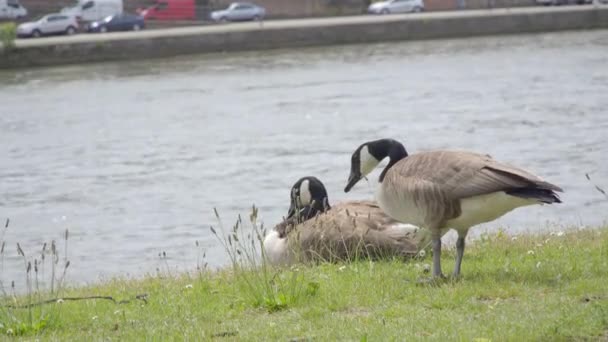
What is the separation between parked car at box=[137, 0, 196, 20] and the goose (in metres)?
62.8

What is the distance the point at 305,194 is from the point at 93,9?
5863 centimetres

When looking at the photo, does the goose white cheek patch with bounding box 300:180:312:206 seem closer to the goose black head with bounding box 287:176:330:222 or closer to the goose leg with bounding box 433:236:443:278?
the goose black head with bounding box 287:176:330:222

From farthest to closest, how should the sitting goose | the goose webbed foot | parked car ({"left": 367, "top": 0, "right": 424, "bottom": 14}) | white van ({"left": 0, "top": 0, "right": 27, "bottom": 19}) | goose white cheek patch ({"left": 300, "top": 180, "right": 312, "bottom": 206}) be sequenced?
parked car ({"left": 367, "top": 0, "right": 424, "bottom": 14}) < white van ({"left": 0, "top": 0, "right": 27, "bottom": 19}) < goose white cheek patch ({"left": 300, "top": 180, "right": 312, "bottom": 206}) < the sitting goose < the goose webbed foot

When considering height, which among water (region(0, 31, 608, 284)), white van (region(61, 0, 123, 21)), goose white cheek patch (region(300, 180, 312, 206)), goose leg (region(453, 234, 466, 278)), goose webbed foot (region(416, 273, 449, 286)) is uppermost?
goose leg (region(453, 234, 466, 278))

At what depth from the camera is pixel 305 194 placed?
11.3 meters

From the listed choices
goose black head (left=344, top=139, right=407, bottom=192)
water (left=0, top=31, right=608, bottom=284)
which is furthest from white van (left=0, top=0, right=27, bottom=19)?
goose black head (left=344, top=139, right=407, bottom=192)

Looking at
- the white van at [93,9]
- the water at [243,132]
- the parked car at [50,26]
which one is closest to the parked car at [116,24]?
the parked car at [50,26]

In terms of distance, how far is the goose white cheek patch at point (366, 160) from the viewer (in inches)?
340

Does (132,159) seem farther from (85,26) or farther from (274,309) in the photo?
(85,26)

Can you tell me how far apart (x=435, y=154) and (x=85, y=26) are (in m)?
58.5

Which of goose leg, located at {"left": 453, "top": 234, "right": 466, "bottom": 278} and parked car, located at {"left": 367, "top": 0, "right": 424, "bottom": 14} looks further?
parked car, located at {"left": 367, "top": 0, "right": 424, "bottom": 14}

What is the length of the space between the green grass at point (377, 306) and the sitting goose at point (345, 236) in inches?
16.5

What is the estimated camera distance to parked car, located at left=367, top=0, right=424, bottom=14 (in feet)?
226

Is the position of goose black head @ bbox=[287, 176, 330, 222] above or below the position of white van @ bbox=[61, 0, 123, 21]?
above
